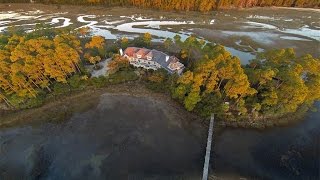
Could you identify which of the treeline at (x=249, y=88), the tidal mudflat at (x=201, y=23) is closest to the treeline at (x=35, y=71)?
the treeline at (x=249, y=88)

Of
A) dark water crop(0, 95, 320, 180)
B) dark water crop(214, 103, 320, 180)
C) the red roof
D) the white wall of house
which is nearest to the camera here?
dark water crop(0, 95, 320, 180)

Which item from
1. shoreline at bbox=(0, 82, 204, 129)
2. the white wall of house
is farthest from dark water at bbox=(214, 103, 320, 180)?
the white wall of house

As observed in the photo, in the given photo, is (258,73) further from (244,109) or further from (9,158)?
(9,158)

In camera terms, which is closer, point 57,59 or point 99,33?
point 57,59

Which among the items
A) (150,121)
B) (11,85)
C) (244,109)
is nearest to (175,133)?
(150,121)

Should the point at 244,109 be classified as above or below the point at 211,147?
above

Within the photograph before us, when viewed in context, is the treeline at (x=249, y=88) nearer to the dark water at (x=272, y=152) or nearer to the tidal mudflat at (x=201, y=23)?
the dark water at (x=272, y=152)

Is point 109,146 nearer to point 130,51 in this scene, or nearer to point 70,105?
point 70,105

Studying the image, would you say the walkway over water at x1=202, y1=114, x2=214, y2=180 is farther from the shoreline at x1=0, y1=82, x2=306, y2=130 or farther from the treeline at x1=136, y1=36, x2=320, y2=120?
the treeline at x1=136, y1=36, x2=320, y2=120
